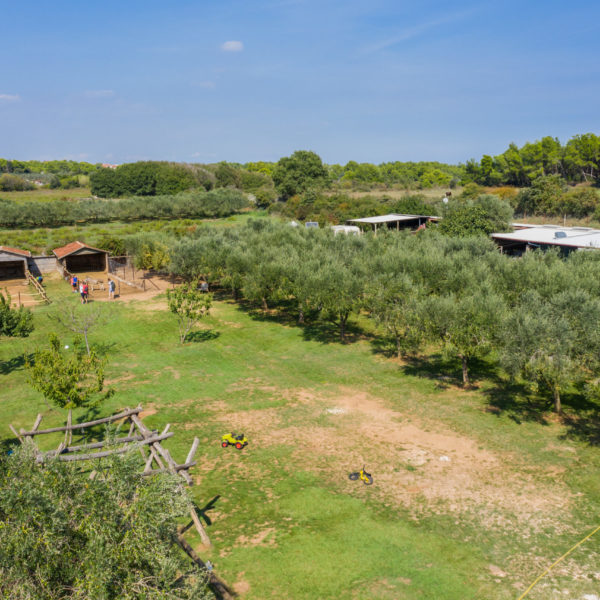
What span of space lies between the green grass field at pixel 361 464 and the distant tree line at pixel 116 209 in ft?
203

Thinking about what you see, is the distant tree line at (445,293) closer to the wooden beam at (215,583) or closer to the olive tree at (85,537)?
the wooden beam at (215,583)

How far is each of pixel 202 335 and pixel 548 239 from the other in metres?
37.2

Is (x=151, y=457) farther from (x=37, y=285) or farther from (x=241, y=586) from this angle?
(x=37, y=285)

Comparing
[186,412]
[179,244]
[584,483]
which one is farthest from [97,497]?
[179,244]

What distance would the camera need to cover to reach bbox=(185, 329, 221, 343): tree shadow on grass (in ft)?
115

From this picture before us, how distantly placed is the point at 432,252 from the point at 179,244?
987 inches

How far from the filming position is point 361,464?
19.2 metres

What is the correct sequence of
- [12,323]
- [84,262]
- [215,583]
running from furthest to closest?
[84,262] < [12,323] < [215,583]

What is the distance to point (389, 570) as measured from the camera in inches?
527

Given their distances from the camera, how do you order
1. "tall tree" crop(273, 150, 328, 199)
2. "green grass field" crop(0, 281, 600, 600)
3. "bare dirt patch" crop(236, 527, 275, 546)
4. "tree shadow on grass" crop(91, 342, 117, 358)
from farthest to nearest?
"tall tree" crop(273, 150, 328, 199) → "tree shadow on grass" crop(91, 342, 117, 358) → "bare dirt patch" crop(236, 527, 275, 546) → "green grass field" crop(0, 281, 600, 600)

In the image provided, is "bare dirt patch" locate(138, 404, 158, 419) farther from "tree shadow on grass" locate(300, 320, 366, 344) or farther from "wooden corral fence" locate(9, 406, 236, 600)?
"tree shadow on grass" locate(300, 320, 366, 344)

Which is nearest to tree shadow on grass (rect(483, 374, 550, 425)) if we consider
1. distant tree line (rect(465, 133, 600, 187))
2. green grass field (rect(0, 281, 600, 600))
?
green grass field (rect(0, 281, 600, 600))

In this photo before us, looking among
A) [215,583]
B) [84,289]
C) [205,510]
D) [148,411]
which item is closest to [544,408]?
[205,510]

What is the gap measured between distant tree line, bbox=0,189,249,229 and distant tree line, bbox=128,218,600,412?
4712 cm
